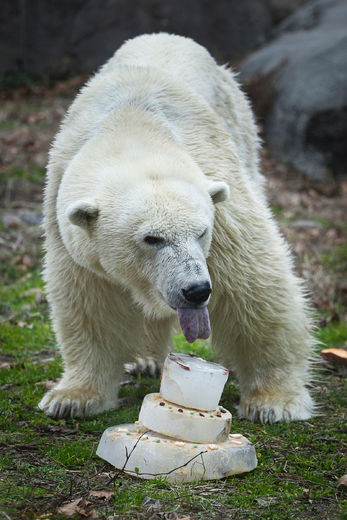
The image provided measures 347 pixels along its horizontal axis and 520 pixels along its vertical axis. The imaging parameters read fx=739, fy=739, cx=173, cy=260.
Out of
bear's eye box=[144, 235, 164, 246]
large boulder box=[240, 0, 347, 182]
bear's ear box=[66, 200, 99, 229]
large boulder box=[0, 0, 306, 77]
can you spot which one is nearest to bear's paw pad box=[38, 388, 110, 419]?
bear's ear box=[66, 200, 99, 229]

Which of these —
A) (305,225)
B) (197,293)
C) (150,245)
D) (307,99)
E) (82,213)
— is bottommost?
(197,293)

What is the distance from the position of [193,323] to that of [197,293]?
21cm

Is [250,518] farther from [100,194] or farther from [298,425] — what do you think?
[100,194]

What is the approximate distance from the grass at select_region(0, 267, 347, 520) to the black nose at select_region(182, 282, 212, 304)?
772mm

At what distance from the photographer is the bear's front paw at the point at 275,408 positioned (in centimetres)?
413

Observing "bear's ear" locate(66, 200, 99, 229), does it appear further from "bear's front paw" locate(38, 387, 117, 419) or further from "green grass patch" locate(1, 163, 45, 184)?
"green grass patch" locate(1, 163, 45, 184)

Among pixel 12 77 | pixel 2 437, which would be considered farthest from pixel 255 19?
pixel 2 437

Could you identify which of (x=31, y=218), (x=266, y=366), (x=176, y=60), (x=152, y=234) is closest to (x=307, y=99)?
(x=31, y=218)

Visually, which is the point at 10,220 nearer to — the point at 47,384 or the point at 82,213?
the point at 47,384

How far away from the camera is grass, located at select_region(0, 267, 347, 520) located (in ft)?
9.20

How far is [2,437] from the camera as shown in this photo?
11.8 ft

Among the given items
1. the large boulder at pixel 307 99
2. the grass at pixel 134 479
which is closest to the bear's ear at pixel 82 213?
the grass at pixel 134 479

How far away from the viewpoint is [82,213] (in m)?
3.51

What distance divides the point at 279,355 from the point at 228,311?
43 centimetres
